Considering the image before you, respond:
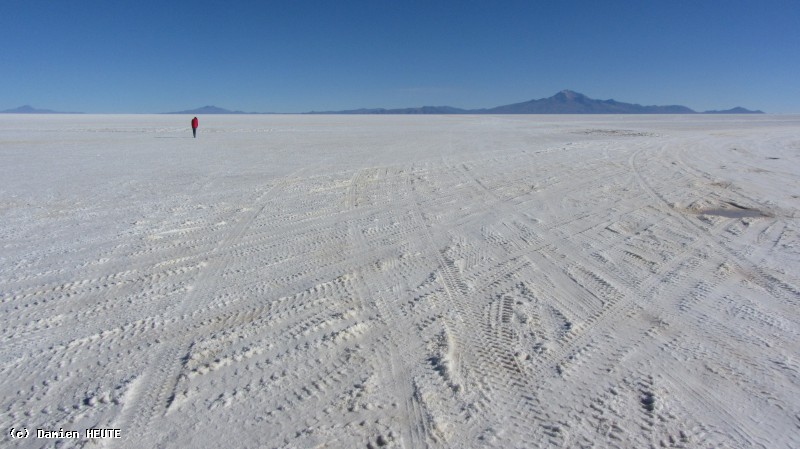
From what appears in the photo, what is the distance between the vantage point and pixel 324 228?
639cm

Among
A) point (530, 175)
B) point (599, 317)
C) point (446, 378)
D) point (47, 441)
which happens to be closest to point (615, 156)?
point (530, 175)

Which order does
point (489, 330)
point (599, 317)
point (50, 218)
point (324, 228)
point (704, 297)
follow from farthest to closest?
point (50, 218)
point (324, 228)
point (704, 297)
point (599, 317)
point (489, 330)

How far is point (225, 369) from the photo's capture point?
3078 mm

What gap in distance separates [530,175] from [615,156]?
5.35 m

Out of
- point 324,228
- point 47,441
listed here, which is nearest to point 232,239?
point 324,228

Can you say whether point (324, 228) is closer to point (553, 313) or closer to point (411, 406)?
point (553, 313)

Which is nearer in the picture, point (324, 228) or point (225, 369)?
point (225, 369)

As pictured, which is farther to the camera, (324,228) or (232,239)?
(324,228)

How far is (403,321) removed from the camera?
3.70 meters

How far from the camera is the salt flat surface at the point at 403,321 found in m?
2.59

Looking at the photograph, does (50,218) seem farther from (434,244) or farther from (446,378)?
(446,378)

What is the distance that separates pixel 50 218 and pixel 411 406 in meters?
6.63

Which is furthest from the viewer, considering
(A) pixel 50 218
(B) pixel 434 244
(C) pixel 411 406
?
(A) pixel 50 218

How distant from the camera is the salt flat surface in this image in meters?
2.59
